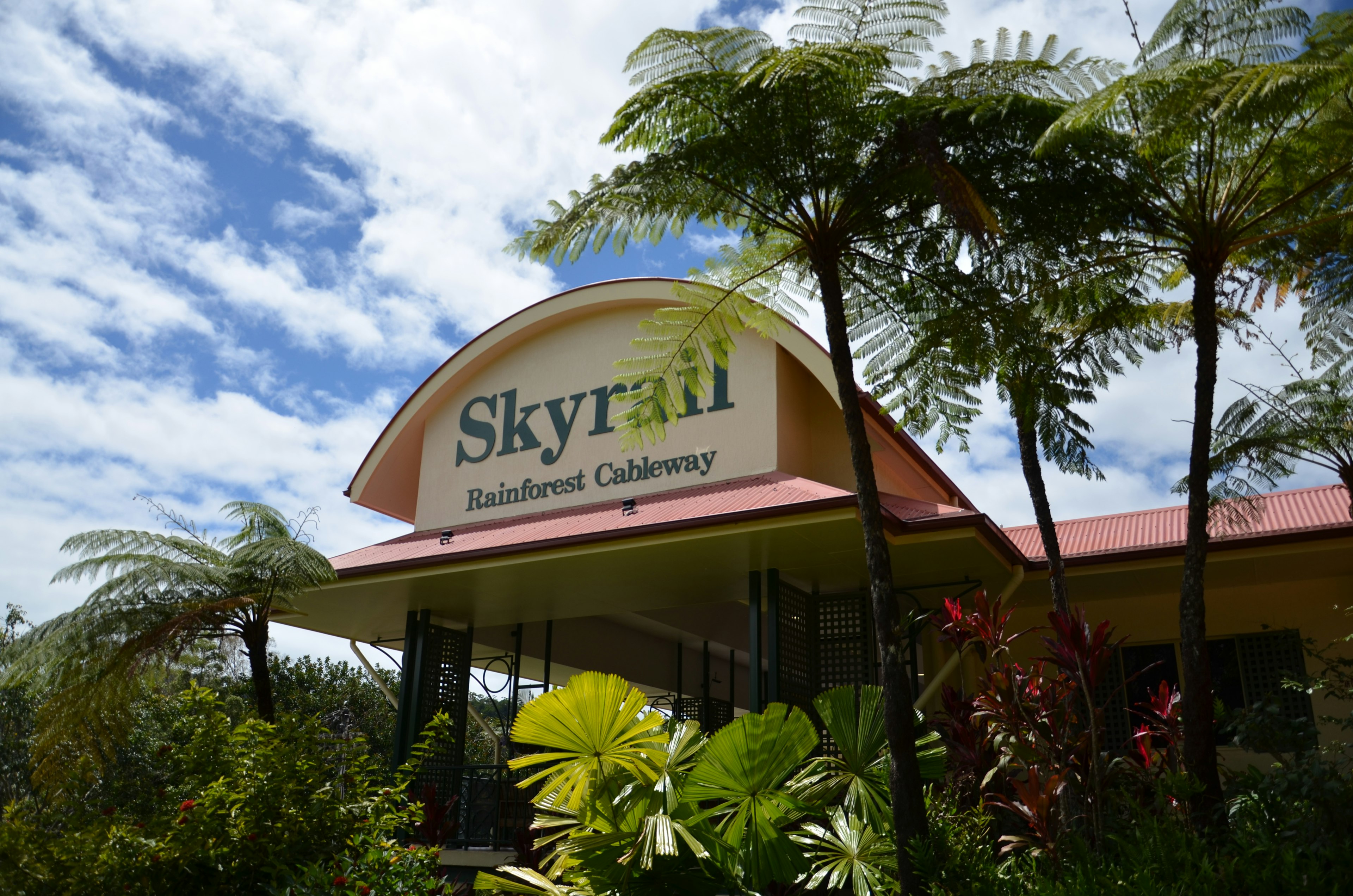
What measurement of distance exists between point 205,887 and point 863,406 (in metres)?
7.78

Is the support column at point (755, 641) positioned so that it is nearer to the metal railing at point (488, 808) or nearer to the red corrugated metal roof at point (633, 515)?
the red corrugated metal roof at point (633, 515)

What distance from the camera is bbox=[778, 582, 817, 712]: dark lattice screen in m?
10.4

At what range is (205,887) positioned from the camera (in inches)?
Result: 247

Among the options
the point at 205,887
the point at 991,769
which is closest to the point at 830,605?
the point at 991,769

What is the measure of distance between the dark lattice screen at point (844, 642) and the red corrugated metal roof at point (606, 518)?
1386mm

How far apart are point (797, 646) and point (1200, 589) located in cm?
452

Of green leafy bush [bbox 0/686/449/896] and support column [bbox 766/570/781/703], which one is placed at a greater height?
support column [bbox 766/570/781/703]

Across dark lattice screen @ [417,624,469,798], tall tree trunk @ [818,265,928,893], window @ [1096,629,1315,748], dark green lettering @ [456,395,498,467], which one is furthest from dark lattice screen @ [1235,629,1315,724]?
dark green lettering @ [456,395,498,467]

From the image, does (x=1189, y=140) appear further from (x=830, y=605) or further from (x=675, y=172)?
(x=830, y=605)

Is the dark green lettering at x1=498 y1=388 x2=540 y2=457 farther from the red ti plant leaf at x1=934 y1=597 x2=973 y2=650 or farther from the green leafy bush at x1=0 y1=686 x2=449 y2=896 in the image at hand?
the red ti plant leaf at x1=934 y1=597 x2=973 y2=650

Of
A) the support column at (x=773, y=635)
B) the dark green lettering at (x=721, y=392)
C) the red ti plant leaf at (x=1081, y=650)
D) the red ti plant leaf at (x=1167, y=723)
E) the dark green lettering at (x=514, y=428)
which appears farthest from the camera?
the dark green lettering at (x=514, y=428)

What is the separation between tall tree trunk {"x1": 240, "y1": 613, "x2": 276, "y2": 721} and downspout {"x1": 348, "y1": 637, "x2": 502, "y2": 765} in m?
1.66

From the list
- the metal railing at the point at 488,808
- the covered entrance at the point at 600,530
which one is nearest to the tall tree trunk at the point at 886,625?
the covered entrance at the point at 600,530

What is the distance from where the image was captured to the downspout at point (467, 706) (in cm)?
1246
